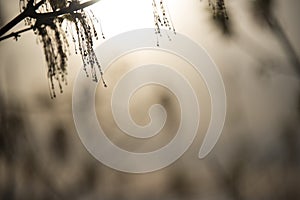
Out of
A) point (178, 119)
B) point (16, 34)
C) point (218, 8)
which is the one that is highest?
point (16, 34)

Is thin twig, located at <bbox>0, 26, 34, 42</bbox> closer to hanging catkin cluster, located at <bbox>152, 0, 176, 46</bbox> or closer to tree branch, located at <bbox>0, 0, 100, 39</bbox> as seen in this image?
tree branch, located at <bbox>0, 0, 100, 39</bbox>

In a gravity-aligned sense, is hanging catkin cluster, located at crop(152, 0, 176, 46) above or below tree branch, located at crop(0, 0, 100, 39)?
below

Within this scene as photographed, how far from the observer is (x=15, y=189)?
1450 mm

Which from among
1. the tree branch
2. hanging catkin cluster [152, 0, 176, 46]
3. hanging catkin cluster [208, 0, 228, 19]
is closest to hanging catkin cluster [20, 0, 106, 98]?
the tree branch

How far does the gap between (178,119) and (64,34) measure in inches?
20.6

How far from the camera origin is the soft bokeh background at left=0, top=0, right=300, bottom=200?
4.74 ft

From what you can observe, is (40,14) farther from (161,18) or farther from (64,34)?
(161,18)

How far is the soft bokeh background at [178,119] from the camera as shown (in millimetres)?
1444

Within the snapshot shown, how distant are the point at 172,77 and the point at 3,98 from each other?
24.9 inches

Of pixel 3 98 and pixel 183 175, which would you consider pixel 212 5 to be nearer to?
pixel 183 175

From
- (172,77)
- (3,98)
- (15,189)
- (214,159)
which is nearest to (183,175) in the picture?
(214,159)

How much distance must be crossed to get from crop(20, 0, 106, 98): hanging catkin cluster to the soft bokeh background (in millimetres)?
35

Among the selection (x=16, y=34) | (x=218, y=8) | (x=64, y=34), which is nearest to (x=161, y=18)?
(x=218, y=8)

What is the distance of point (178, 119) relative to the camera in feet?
4.77
